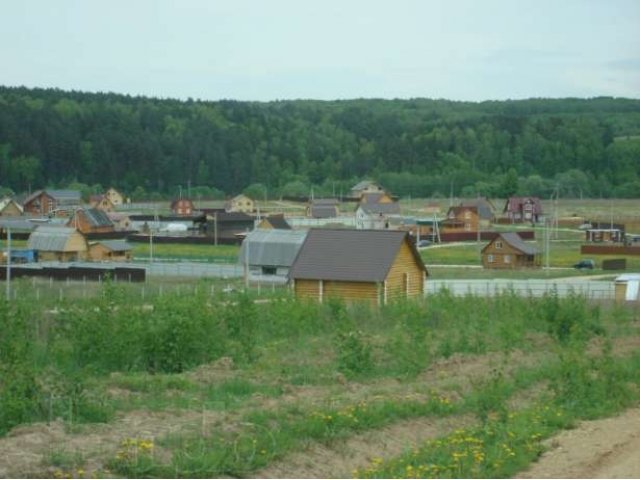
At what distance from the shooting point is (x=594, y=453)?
354 inches

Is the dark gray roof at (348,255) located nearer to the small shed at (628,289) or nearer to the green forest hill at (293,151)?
the small shed at (628,289)

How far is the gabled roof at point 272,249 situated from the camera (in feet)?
121

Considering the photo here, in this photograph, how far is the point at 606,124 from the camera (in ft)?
381

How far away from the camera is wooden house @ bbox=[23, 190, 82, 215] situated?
7069 centimetres

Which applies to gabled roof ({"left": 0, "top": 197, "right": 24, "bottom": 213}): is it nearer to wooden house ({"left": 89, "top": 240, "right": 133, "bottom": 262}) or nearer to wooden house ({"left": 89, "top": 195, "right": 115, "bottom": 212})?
wooden house ({"left": 89, "top": 195, "right": 115, "bottom": 212})

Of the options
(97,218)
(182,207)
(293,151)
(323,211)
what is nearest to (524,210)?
(323,211)

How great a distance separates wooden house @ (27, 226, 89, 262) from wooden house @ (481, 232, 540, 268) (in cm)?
1664

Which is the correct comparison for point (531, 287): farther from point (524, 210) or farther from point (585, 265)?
point (524, 210)

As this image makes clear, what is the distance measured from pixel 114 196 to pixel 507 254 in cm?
4547

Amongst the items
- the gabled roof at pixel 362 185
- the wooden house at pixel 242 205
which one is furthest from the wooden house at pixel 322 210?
the gabled roof at pixel 362 185

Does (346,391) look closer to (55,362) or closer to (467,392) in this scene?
(467,392)

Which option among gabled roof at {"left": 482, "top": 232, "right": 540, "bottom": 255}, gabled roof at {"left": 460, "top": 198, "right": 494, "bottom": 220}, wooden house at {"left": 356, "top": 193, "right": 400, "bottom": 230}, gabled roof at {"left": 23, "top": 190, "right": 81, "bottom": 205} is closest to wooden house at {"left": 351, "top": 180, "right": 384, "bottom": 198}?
wooden house at {"left": 356, "top": 193, "right": 400, "bottom": 230}

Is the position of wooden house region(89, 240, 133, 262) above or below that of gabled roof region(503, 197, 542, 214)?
below

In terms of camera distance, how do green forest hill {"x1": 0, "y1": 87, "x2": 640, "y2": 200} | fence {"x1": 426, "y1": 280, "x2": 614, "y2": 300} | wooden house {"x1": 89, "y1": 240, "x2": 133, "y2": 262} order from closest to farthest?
fence {"x1": 426, "y1": 280, "x2": 614, "y2": 300}, wooden house {"x1": 89, "y1": 240, "x2": 133, "y2": 262}, green forest hill {"x1": 0, "y1": 87, "x2": 640, "y2": 200}
